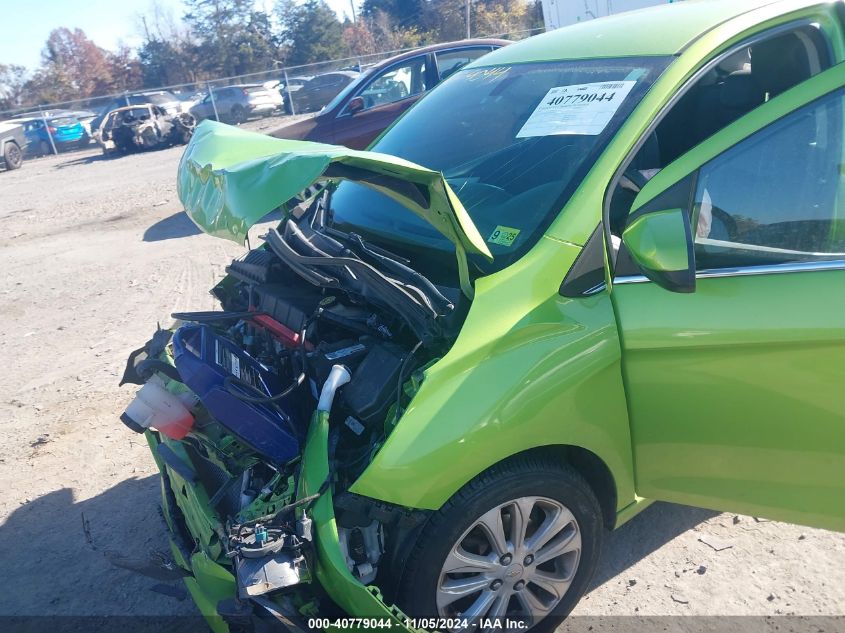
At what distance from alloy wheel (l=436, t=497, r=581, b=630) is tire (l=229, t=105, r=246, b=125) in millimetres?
26593

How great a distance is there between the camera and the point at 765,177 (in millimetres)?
2182

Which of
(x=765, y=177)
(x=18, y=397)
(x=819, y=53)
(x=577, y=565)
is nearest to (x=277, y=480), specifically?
(x=577, y=565)

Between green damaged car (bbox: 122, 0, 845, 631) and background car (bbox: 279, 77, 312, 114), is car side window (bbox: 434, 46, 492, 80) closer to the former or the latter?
green damaged car (bbox: 122, 0, 845, 631)

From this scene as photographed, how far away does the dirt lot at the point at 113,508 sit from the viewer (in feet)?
9.01

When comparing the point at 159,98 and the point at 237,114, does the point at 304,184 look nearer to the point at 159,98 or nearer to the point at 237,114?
the point at 237,114

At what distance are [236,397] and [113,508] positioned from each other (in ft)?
5.75

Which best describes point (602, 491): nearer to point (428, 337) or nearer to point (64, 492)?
point (428, 337)

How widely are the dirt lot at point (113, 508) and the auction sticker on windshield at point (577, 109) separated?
180 cm

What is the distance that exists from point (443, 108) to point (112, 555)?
2474 millimetres

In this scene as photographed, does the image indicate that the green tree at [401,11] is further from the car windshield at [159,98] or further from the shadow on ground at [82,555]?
the shadow on ground at [82,555]

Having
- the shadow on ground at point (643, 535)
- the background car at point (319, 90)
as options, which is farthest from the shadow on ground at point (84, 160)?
the shadow on ground at point (643, 535)

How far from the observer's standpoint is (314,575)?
2027 millimetres

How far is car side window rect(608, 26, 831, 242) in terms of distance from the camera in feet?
8.70

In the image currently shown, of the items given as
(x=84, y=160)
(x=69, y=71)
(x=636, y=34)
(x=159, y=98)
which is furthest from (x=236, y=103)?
(x=69, y=71)
